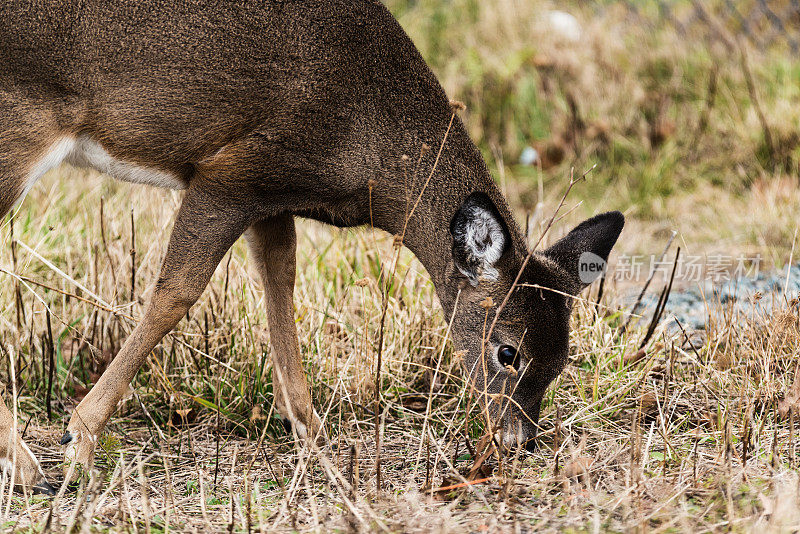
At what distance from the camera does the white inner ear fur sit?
3865mm

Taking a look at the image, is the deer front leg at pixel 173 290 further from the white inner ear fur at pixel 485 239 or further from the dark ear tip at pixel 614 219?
the dark ear tip at pixel 614 219

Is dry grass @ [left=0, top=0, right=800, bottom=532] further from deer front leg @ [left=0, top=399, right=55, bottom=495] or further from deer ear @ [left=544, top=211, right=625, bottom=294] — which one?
deer ear @ [left=544, top=211, right=625, bottom=294]

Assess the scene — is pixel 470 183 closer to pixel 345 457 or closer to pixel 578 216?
pixel 345 457

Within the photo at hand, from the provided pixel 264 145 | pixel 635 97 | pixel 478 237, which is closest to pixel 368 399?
pixel 478 237

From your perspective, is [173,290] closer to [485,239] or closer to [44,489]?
[44,489]

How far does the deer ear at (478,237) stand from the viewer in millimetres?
3801

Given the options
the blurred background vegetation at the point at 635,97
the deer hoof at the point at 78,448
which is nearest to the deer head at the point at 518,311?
the deer hoof at the point at 78,448

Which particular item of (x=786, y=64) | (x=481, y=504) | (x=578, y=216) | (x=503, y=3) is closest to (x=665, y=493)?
(x=481, y=504)

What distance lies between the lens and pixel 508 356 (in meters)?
4.16

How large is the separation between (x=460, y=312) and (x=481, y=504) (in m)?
1.05

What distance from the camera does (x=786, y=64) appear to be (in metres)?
8.83

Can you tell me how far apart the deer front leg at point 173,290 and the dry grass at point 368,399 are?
4.6 inches

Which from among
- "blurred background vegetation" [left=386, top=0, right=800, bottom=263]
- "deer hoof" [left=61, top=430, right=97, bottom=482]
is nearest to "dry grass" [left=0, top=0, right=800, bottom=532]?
"deer hoof" [left=61, top=430, right=97, bottom=482]

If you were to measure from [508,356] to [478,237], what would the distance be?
544 mm
